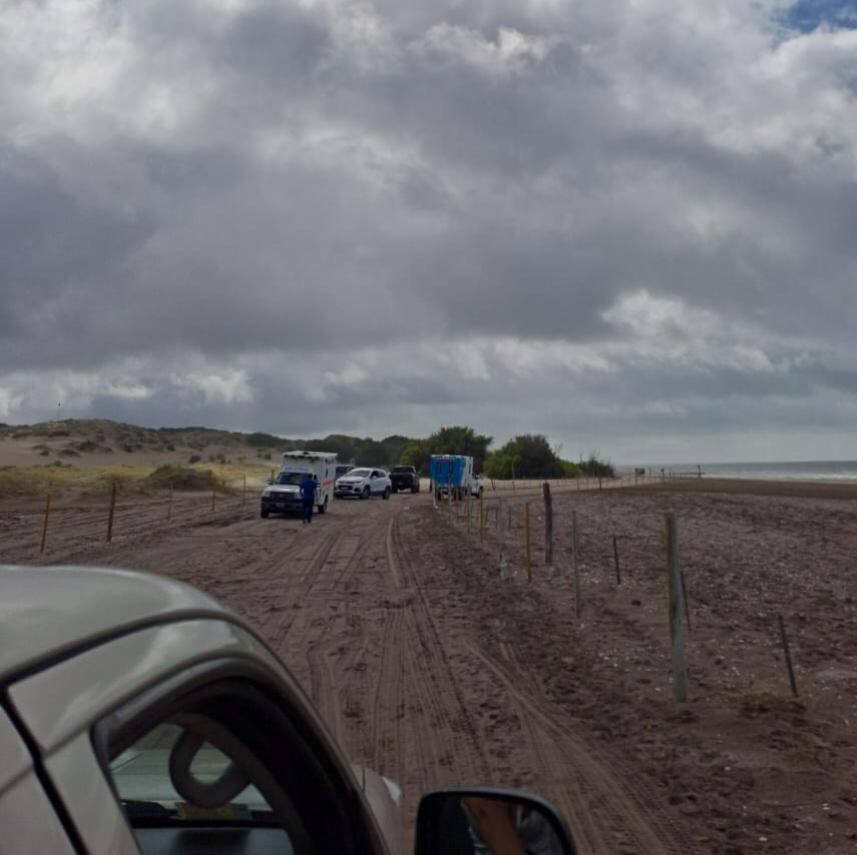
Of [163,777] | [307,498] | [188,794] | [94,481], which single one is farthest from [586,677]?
[94,481]

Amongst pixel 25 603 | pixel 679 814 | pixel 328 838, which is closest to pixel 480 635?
pixel 679 814

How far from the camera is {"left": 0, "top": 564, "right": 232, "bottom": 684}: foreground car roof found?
138cm

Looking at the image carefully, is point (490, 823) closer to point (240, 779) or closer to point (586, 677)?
point (240, 779)

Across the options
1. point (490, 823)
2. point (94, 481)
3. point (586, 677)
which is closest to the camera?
point (490, 823)

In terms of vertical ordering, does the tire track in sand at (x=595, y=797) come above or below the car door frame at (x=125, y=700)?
below

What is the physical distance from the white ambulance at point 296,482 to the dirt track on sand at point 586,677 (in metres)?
13.3

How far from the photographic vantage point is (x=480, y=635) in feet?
41.5

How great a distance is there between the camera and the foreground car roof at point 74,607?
Result: 1.38 meters

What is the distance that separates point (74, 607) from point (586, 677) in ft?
30.2

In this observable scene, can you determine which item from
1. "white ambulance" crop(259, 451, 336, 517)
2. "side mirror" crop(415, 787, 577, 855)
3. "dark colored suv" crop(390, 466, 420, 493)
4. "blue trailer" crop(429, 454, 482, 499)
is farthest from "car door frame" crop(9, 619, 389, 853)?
"dark colored suv" crop(390, 466, 420, 493)

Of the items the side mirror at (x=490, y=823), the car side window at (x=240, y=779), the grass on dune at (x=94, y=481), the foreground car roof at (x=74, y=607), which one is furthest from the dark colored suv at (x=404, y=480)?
the foreground car roof at (x=74, y=607)

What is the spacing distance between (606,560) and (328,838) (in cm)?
1841

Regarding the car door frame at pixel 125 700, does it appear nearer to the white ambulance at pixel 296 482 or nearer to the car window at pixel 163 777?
the car window at pixel 163 777

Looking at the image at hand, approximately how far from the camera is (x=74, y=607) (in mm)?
1545
